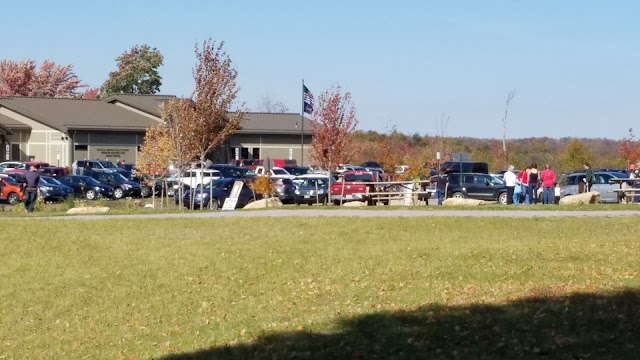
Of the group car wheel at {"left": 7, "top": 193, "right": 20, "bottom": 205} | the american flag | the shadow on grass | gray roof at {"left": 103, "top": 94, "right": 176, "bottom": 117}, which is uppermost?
gray roof at {"left": 103, "top": 94, "right": 176, "bottom": 117}

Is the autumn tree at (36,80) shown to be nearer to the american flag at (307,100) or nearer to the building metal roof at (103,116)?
the building metal roof at (103,116)

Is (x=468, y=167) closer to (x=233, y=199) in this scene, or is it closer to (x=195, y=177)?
(x=195, y=177)

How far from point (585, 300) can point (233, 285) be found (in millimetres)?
6008

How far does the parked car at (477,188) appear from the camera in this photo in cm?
4175

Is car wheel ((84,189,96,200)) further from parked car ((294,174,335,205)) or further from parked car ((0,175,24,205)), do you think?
parked car ((294,174,335,205))

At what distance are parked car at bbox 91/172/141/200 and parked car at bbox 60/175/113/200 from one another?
1.52 ft

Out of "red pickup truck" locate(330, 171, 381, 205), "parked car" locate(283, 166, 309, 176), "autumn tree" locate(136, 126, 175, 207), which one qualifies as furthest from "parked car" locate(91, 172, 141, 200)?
"red pickup truck" locate(330, 171, 381, 205)

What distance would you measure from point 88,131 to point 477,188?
108 ft

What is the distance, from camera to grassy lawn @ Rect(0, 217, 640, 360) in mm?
10742

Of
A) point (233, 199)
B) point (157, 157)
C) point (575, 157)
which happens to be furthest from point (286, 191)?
point (575, 157)

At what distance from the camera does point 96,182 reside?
4912cm

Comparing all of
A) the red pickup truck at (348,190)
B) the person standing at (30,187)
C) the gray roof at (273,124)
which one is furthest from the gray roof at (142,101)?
the person standing at (30,187)

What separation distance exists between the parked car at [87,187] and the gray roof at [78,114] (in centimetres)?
1680

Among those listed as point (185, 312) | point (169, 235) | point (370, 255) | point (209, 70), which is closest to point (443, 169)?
point (209, 70)
